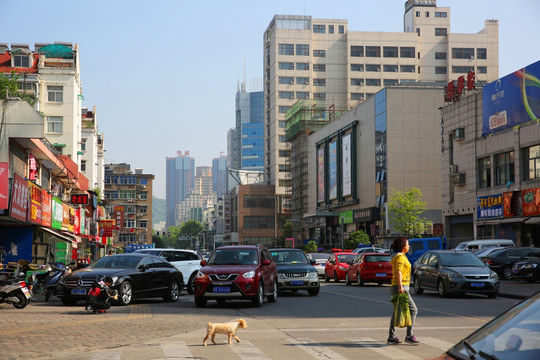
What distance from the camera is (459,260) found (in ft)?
78.5

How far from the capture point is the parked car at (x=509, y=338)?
147 inches

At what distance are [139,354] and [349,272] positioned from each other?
2337 centimetres

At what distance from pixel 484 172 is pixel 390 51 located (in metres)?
77.6

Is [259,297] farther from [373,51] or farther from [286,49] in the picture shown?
[286,49]

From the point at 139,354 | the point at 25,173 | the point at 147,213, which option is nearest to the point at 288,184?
the point at 147,213

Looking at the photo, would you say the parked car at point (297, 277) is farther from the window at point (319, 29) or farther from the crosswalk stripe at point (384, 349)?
the window at point (319, 29)

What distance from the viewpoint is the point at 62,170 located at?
1869 inches

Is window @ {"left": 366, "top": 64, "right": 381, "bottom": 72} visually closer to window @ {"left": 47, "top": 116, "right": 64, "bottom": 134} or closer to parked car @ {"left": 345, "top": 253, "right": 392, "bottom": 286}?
window @ {"left": 47, "top": 116, "right": 64, "bottom": 134}

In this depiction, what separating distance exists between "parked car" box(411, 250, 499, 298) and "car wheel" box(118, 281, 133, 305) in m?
9.79

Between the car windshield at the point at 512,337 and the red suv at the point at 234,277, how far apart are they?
1503 centimetres

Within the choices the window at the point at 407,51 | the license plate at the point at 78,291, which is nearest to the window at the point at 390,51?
the window at the point at 407,51

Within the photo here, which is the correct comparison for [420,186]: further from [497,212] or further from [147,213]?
[147,213]

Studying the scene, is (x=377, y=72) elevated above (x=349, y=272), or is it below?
above

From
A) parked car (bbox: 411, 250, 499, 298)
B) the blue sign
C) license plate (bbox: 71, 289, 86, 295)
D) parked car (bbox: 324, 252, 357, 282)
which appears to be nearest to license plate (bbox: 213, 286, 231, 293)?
license plate (bbox: 71, 289, 86, 295)
